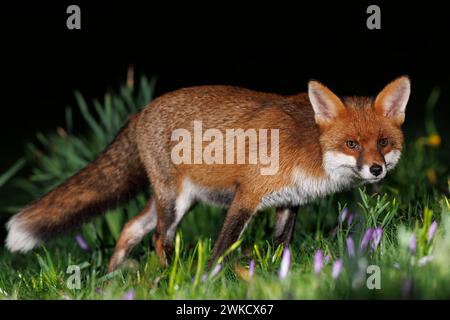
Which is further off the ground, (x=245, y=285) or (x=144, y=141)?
(x=144, y=141)

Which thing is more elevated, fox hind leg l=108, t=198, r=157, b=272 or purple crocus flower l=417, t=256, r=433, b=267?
purple crocus flower l=417, t=256, r=433, b=267

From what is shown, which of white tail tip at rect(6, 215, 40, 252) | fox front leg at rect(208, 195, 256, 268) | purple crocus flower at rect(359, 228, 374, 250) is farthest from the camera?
white tail tip at rect(6, 215, 40, 252)

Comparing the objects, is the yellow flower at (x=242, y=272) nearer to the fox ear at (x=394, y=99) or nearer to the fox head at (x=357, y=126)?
the fox head at (x=357, y=126)

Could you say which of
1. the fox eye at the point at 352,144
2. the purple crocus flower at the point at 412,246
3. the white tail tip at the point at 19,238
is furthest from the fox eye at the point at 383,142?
the white tail tip at the point at 19,238

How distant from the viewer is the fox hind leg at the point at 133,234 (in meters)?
6.04

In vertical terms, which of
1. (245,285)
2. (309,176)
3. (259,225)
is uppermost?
(309,176)

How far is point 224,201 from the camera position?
18.5 ft

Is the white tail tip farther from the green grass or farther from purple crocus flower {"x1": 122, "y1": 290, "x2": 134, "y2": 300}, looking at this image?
purple crocus flower {"x1": 122, "y1": 290, "x2": 134, "y2": 300}

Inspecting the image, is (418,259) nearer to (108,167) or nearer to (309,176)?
(309,176)

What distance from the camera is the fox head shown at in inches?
192

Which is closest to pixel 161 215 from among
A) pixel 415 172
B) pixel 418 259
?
pixel 418 259

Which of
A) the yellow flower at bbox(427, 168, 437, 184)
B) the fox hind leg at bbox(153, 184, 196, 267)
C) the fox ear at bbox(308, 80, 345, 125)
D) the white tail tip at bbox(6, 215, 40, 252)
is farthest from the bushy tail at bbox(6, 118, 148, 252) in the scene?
the yellow flower at bbox(427, 168, 437, 184)
